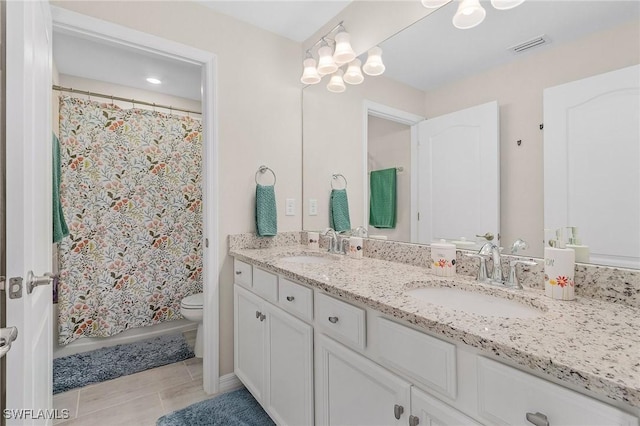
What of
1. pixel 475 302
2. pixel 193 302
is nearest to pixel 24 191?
pixel 475 302

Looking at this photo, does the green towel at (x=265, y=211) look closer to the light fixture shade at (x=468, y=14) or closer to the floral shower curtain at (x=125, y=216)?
the floral shower curtain at (x=125, y=216)

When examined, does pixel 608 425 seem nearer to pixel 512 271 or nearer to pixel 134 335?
pixel 512 271

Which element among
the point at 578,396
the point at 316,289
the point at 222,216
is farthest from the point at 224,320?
the point at 578,396

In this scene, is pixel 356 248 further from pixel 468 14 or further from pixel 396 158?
pixel 468 14

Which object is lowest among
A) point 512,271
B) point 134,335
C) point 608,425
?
point 134,335

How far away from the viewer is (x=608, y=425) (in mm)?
519

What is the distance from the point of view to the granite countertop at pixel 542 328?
533mm

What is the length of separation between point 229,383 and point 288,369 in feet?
2.66

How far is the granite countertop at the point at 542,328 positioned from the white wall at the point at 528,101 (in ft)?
0.88

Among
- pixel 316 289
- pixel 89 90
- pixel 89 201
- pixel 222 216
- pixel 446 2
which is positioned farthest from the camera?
pixel 89 90

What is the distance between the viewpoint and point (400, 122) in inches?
63.3

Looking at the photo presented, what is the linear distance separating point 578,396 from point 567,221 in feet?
2.21

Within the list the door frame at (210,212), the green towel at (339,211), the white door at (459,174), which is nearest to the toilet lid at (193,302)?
the door frame at (210,212)

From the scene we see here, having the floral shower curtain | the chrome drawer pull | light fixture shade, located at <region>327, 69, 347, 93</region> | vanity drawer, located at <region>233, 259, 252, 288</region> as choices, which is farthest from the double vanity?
the floral shower curtain
